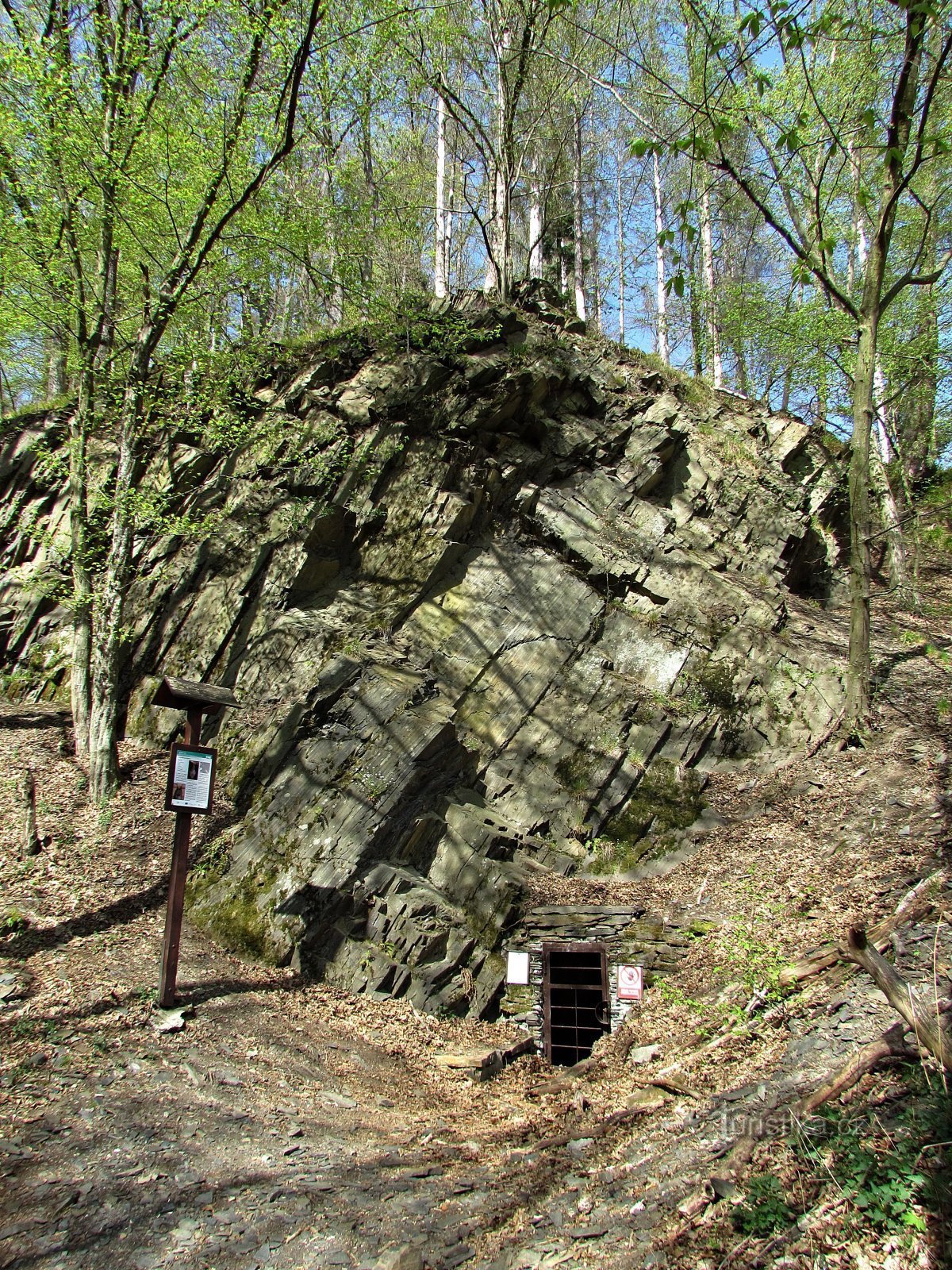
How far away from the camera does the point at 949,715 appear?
12.4 meters

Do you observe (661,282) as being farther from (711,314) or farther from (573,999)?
(573,999)

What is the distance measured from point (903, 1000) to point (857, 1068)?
89cm

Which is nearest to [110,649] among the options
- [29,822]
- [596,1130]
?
[29,822]

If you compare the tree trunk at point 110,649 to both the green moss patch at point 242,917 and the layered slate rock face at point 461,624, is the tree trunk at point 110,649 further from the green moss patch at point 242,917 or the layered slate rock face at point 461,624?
the green moss patch at point 242,917

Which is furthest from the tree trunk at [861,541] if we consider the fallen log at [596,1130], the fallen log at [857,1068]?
the fallen log at [857,1068]

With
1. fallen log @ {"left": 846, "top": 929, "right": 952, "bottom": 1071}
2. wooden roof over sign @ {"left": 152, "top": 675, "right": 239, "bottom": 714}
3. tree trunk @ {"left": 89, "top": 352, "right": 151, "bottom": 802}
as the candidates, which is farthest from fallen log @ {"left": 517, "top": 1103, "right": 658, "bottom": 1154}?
tree trunk @ {"left": 89, "top": 352, "right": 151, "bottom": 802}

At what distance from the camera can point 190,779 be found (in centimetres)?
829

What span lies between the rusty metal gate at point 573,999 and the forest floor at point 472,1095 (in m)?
0.87

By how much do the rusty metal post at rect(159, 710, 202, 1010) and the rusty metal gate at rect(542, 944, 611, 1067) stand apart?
5.04 meters

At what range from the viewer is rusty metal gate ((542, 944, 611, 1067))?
33.5ft

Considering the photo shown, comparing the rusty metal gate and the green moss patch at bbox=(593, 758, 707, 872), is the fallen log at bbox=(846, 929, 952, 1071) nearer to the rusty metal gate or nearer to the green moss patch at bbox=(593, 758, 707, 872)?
the rusty metal gate

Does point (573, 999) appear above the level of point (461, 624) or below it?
below

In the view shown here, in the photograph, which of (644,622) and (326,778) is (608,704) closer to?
Answer: (644,622)

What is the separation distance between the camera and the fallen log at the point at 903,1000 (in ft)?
13.1
